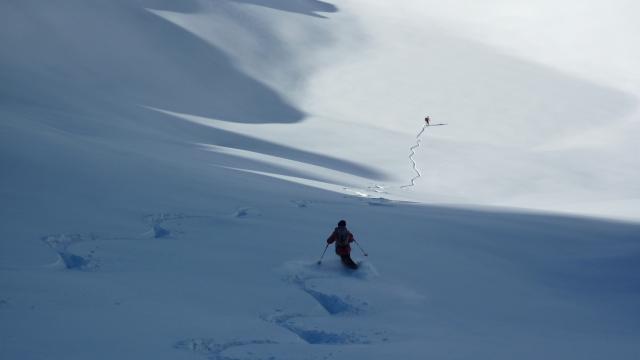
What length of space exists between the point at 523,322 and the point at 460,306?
91 cm

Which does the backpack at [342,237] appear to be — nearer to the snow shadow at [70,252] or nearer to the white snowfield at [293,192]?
the white snowfield at [293,192]

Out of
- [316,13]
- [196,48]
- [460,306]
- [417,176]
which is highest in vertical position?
[316,13]

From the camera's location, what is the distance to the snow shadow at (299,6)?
4712 cm

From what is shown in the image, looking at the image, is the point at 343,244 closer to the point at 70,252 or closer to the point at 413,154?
the point at 70,252

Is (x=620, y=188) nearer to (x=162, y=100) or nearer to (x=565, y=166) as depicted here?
(x=565, y=166)

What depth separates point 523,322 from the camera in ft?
34.9

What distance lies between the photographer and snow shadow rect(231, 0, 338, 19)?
47.1 meters

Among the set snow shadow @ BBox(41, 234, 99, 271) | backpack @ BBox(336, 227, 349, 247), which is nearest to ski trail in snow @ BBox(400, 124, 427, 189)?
backpack @ BBox(336, 227, 349, 247)

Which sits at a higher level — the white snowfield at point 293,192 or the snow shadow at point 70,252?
the white snowfield at point 293,192

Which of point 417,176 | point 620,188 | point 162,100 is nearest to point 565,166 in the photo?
point 620,188

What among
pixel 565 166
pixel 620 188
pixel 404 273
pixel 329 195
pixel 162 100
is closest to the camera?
pixel 404 273

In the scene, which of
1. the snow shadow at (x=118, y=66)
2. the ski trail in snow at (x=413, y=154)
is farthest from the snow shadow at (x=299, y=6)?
the ski trail in snow at (x=413, y=154)

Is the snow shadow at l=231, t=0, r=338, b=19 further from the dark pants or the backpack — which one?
the dark pants

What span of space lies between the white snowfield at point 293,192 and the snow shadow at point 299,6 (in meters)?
0.71
